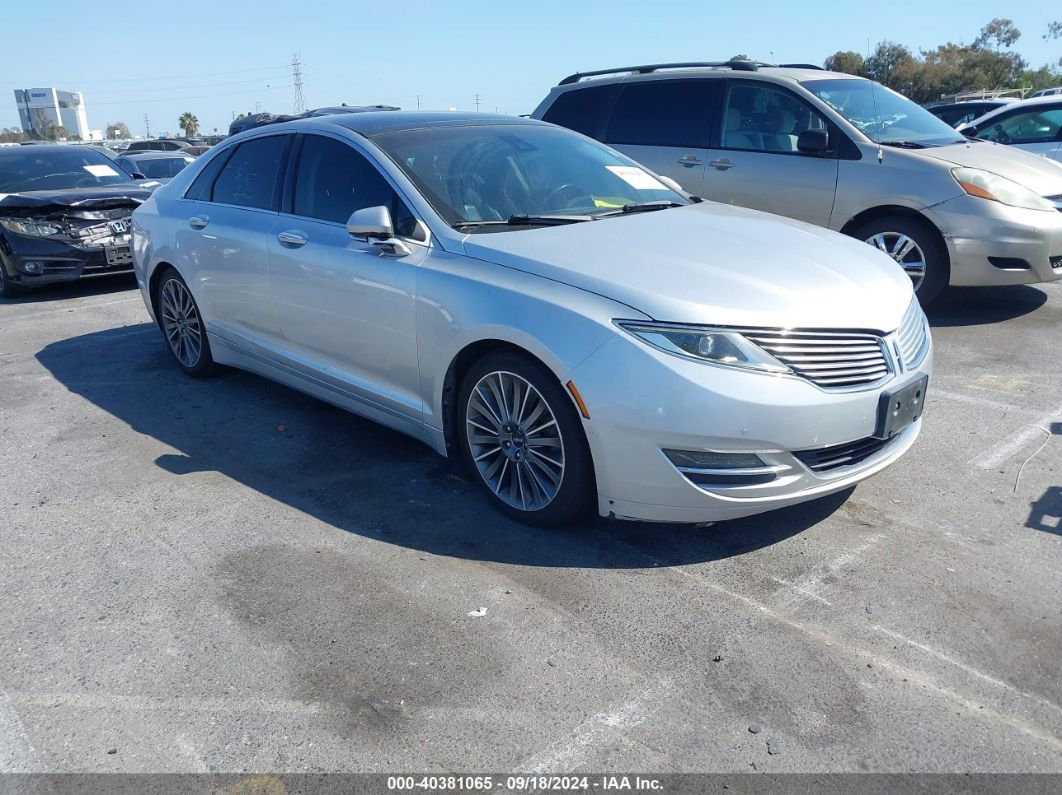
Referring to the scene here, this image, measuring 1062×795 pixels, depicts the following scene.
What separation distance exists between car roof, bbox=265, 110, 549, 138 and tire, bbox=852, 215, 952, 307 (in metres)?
3.22

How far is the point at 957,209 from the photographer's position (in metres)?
6.44

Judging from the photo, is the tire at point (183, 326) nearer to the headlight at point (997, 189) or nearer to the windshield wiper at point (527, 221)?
the windshield wiper at point (527, 221)

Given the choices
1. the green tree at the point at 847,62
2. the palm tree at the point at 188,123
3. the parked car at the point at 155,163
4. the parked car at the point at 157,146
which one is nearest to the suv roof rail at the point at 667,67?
the parked car at the point at 155,163

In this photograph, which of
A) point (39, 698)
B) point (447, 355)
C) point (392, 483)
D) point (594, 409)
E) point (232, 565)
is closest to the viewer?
point (39, 698)

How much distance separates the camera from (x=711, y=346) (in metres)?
3.18

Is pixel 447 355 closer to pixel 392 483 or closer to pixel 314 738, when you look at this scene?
pixel 392 483

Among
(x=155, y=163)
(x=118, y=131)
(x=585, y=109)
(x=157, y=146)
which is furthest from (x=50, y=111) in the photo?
(x=585, y=109)

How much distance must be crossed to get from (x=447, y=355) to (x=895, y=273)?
2.07m

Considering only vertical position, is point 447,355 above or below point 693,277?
below

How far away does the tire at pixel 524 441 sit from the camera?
11.3ft

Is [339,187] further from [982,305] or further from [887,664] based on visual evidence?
[982,305]

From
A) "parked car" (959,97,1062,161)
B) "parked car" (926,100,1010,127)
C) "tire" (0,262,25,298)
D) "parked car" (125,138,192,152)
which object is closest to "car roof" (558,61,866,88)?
"parked car" (959,97,1062,161)

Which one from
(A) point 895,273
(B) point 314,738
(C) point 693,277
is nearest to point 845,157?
(A) point 895,273

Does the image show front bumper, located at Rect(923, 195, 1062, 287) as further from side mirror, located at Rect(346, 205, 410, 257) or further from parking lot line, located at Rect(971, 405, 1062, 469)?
side mirror, located at Rect(346, 205, 410, 257)
